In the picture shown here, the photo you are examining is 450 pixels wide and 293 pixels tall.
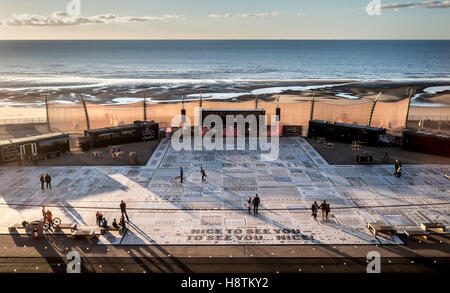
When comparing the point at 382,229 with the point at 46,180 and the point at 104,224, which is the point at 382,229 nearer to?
the point at 104,224

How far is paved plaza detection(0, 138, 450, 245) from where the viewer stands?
19.2 meters

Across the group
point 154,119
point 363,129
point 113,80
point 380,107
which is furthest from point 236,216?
point 113,80

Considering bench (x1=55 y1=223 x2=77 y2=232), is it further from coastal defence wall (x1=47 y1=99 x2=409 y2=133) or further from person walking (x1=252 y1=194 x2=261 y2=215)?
coastal defence wall (x1=47 y1=99 x2=409 y2=133)

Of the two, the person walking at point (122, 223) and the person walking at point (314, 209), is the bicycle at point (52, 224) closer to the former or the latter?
the person walking at point (122, 223)

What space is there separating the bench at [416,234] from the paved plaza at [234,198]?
760mm

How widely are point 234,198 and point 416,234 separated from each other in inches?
451

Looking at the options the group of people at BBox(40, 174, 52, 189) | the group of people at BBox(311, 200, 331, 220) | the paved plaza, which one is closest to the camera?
the paved plaza

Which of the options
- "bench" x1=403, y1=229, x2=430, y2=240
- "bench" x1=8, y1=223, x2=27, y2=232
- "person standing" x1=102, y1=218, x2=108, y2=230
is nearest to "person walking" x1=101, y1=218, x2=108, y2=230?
"person standing" x1=102, y1=218, x2=108, y2=230

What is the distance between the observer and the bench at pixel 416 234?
18.3 meters

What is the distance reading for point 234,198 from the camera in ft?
78.8

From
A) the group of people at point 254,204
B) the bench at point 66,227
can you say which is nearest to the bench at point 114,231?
the bench at point 66,227

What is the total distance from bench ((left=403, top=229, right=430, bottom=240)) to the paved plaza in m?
0.76

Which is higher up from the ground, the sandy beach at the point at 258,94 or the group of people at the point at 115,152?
the sandy beach at the point at 258,94
